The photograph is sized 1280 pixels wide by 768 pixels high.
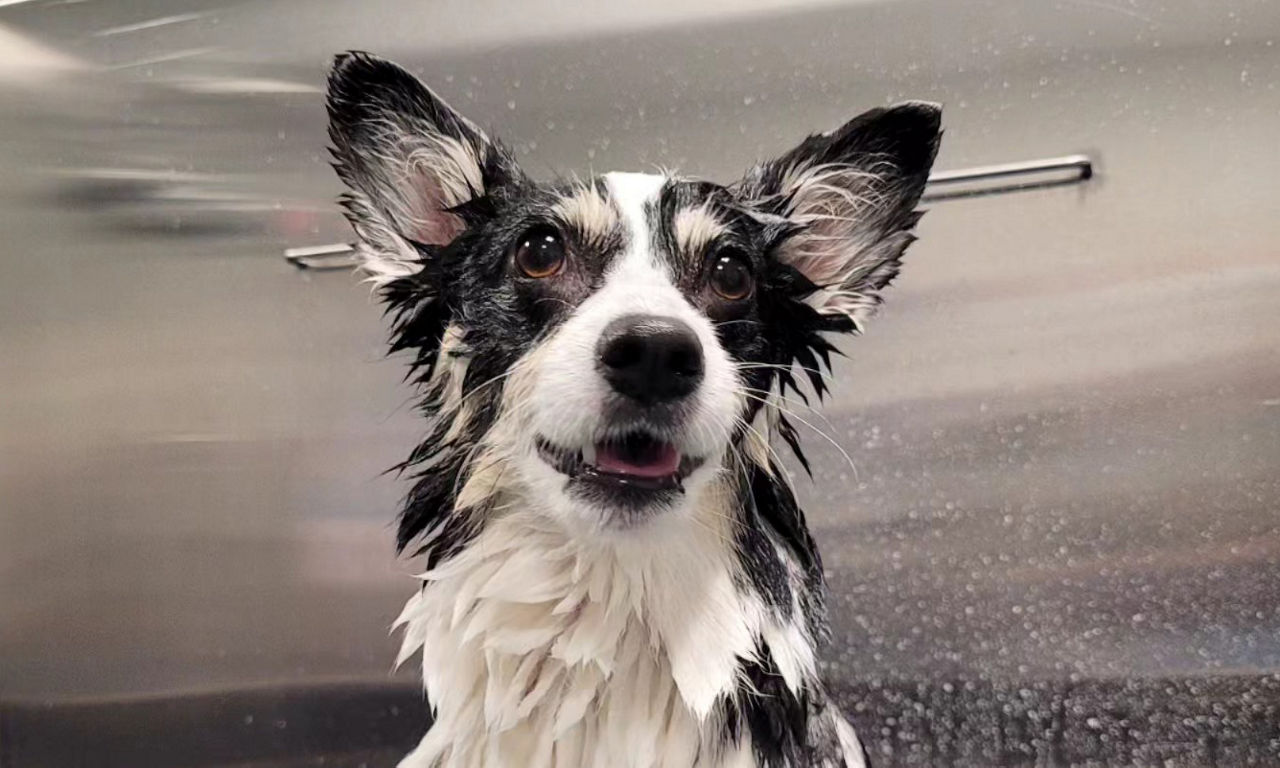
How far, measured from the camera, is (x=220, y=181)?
5.09 feet

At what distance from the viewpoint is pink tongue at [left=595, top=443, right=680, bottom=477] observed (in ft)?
2.77

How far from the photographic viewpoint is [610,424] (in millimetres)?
811

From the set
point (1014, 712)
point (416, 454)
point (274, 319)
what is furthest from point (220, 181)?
point (1014, 712)

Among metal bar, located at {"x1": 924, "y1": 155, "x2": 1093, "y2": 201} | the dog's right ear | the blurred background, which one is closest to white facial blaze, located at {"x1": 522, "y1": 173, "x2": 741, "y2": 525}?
the dog's right ear

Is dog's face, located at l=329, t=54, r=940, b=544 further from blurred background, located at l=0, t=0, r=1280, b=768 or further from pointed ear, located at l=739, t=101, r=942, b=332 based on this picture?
blurred background, located at l=0, t=0, r=1280, b=768

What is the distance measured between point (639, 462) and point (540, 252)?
0.87 feet

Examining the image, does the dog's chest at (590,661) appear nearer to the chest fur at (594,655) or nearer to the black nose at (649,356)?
the chest fur at (594,655)

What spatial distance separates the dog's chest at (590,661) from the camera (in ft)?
2.88

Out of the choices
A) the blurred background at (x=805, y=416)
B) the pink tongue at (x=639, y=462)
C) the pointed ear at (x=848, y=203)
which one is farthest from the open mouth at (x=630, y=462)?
the blurred background at (x=805, y=416)

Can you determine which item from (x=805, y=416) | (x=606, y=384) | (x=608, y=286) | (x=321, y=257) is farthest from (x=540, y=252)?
(x=321, y=257)

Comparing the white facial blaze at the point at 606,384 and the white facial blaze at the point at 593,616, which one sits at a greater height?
the white facial blaze at the point at 606,384

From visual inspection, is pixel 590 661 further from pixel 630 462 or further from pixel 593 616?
pixel 630 462

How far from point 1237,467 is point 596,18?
1.26 meters

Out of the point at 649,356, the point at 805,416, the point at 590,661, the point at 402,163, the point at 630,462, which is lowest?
the point at 590,661
